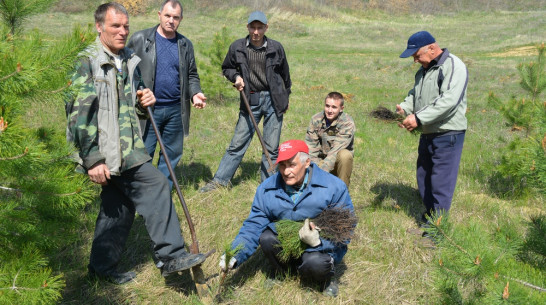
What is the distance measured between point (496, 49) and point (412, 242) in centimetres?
2900

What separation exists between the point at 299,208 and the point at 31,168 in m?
1.91

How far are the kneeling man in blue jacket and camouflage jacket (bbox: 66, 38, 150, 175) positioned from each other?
0.94m

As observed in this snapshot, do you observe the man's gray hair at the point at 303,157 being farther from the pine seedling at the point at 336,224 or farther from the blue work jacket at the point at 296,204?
the pine seedling at the point at 336,224

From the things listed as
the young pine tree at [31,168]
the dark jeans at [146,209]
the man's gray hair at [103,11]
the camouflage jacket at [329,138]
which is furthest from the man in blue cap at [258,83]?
the young pine tree at [31,168]

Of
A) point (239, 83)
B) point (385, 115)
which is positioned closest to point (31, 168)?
point (239, 83)

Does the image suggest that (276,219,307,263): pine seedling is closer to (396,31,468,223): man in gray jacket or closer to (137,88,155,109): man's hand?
(137,88,155,109): man's hand

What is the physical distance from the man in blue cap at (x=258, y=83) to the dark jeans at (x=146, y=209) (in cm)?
187

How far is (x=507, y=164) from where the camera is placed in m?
5.41

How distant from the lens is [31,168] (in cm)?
197

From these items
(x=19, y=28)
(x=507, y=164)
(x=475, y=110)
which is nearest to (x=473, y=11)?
(x=475, y=110)

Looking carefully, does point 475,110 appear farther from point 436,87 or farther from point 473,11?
point 473,11

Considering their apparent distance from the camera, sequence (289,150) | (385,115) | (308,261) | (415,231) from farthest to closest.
Answer: (385,115), (415,231), (308,261), (289,150)

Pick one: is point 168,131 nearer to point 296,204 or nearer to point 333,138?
point 333,138

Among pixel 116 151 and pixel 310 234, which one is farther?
pixel 310 234
